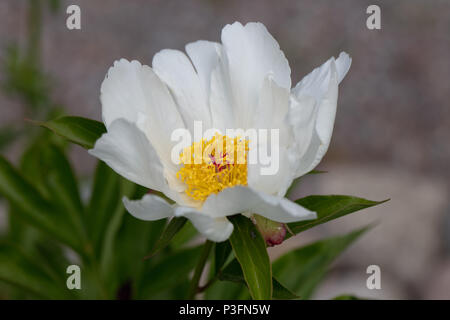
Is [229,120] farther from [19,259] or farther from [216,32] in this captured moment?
[216,32]

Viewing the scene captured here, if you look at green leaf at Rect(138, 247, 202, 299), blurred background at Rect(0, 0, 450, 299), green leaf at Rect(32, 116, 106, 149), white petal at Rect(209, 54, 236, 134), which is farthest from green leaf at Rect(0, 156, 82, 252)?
blurred background at Rect(0, 0, 450, 299)

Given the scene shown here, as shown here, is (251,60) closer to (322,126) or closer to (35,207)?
(322,126)

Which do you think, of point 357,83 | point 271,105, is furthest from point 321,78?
point 357,83

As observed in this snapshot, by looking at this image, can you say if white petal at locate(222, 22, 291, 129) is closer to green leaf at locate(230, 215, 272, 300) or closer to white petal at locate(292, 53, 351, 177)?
white petal at locate(292, 53, 351, 177)

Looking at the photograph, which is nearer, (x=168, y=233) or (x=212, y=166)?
(x=168, y=233)

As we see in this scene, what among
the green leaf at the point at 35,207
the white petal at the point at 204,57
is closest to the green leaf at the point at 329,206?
the white petal at the point at 204,57
